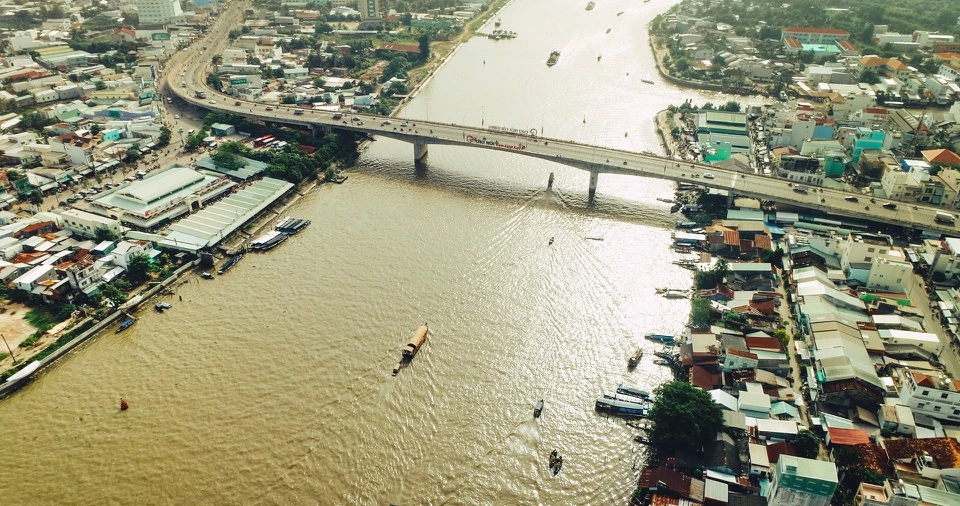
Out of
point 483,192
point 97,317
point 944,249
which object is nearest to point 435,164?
point 483,192

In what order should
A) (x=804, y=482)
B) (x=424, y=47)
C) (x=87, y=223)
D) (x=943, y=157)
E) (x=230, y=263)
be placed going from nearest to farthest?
(x=804, y=482) < (x=230, y=263) < (x=87, y=223) < (x=943, y=157) < (x=424, y=47)

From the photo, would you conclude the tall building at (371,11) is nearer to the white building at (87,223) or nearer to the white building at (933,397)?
the white building at (87,223)

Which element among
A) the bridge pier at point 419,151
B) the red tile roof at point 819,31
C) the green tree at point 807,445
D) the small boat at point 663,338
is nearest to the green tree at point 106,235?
the bridge pier at point 419,151

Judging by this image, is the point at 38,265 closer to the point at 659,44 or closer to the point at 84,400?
the point at 84,400

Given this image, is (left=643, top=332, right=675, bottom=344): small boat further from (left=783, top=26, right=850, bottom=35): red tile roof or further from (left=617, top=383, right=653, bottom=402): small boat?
(left=783, top=26, right=850, bottom=35): red tile roof

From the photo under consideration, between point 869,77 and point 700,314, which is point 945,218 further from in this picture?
point 869,77

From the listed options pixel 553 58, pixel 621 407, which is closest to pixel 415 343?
pixel 621 407

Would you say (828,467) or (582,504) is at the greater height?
(828,467)
